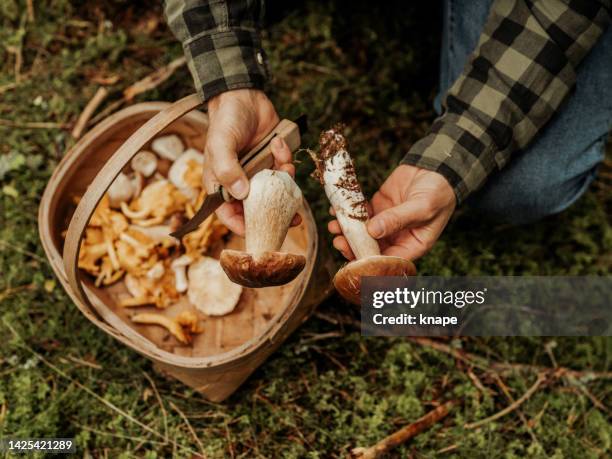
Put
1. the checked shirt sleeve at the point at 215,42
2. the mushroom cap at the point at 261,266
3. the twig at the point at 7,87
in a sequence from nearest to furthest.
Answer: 1. the mushroom cap at the point at 261,266
2. the checked shirt sleeve at the point at 215,42
3. the twig at the point at 7,87

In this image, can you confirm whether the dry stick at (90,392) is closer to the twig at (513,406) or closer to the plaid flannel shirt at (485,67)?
the twig at (513,406)

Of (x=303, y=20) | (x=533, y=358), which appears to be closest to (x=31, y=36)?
(x=303, y=20)

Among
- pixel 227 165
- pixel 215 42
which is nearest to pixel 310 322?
pixel 227 165

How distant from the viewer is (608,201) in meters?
3.15

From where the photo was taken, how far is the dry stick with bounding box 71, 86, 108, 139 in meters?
2.99

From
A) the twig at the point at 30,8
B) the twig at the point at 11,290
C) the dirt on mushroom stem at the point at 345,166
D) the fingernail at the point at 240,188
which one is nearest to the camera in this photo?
the fingernail at the point at 240,188

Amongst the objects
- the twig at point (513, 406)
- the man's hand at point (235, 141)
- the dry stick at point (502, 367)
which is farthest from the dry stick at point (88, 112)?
the twig at point (513, 406)

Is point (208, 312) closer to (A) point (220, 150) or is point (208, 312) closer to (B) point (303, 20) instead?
(A) point (220, 150)

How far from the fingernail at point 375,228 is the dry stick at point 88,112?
180 centimetres

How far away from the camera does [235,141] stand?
79.8 inches

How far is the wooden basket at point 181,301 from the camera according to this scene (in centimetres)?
203

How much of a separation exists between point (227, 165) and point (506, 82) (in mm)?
1139

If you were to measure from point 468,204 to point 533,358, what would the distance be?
31.3 inches

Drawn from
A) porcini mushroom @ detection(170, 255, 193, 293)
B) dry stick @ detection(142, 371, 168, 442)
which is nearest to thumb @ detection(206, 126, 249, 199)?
porcini mushroom @ detection(170, 255, 193, 293)
